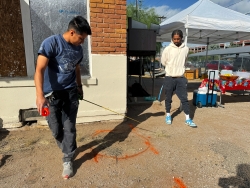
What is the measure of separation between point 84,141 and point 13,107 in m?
1.60

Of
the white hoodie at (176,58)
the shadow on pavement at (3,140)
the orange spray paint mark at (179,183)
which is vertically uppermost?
the white hoodie at (176,58)

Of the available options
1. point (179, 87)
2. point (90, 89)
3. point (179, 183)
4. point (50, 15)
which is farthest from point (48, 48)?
point (179, 87)

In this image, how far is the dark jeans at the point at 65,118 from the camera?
7.42 ft

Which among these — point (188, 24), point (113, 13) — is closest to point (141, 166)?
point (113, 13)

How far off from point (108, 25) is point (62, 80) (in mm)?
2047

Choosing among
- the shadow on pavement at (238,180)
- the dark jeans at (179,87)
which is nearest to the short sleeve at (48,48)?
the shadow on pavement at (238,180)

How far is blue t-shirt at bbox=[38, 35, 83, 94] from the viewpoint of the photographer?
81.7 inches

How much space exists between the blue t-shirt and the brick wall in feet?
5.15

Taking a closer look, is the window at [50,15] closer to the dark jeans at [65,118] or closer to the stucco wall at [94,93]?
the stucco wall at [94,93]

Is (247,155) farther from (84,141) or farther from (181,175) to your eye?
(84,141)

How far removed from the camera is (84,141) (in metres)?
3.31

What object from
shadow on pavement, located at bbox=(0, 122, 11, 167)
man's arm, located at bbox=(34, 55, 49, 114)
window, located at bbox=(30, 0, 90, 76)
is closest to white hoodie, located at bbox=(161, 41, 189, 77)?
window, located at bbox=(30, 0, 90, 76)

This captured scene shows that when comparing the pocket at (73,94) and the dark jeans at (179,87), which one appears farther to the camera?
the dark jeans at (179,87)

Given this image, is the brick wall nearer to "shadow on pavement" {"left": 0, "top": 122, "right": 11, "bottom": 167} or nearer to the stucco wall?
the stucco wall
